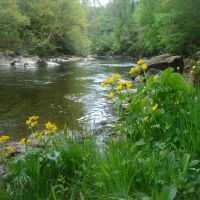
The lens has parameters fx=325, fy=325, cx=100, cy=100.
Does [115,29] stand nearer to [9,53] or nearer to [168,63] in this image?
[9,53]

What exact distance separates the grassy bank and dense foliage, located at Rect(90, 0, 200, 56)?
65.7ft

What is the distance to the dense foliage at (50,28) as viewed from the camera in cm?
3900

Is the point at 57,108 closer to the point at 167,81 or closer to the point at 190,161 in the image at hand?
the point at 167,81

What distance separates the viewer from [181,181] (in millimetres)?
2203

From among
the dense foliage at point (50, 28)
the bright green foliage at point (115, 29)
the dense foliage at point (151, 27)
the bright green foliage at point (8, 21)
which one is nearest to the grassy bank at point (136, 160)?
the dense foliage at point (151, 27)

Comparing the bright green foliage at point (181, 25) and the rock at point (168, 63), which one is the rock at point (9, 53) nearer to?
the bright green foliage at point (181, 25)

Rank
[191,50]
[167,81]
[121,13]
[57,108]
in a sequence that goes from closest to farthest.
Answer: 1. [167,81]
2. [57,108]
3. [191,50]
4. [121,13]

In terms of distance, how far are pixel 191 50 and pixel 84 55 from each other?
27191 mm

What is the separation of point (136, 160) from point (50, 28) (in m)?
42.1

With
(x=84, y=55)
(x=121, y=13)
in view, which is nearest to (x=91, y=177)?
(x=84, y=55)

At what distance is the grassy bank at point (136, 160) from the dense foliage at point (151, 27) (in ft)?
65.7

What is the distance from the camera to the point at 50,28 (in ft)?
141

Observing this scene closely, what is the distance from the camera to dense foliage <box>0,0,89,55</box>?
39000 millimetres

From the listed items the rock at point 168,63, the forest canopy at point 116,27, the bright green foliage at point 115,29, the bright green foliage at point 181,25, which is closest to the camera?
the rock at point 168,63
